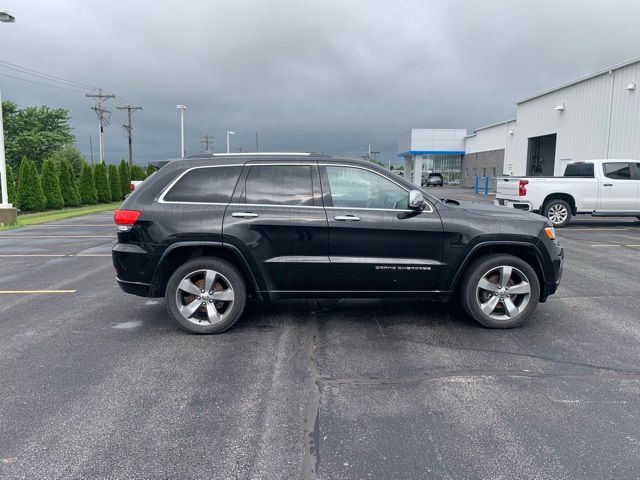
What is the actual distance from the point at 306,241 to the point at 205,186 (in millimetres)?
1225

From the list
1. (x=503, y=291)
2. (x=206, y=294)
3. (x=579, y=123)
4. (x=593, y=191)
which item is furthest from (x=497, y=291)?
(x=579, y=123)

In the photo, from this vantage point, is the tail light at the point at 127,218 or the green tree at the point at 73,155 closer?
the tail light at the point at 127,218

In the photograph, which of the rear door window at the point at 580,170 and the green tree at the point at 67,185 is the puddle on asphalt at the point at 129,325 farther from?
the green tree at the point at 67,185

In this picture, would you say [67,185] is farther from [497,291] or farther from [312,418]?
[312,418]

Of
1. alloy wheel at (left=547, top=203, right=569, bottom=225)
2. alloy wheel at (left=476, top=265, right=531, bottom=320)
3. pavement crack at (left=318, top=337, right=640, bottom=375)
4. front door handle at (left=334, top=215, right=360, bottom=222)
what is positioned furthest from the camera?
alloy wheel at (left=547, top=203, right=569, bottom=225)

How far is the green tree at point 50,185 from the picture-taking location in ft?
84.6

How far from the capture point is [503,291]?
5324 millimetres

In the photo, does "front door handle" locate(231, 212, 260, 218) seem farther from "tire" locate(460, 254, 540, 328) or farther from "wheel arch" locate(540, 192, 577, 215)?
"wheel arch" locate(540, 192, 577, 215)

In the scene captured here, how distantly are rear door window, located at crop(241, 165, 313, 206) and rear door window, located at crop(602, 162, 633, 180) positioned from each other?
42.6 ft

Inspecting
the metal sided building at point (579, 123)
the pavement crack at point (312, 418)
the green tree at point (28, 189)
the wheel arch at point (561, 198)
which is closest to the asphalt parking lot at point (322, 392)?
the pavement crack at point (312, 418)

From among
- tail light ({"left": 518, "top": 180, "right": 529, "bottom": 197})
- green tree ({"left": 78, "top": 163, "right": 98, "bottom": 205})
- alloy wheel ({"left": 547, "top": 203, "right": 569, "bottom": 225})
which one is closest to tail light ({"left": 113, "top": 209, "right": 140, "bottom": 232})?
tail light ({"left": 518, "top": 180, "right": 529, "bottom": 197})

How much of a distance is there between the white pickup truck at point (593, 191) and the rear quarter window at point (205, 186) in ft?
37.6

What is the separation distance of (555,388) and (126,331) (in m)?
4.20

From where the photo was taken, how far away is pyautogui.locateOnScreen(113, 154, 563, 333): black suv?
5.10 metres
